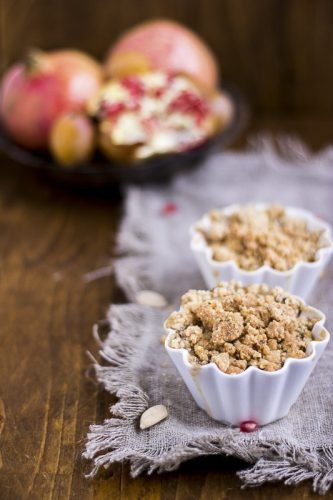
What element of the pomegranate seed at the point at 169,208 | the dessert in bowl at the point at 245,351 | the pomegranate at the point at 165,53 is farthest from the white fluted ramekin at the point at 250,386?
the pomegranate at the point at 165,53

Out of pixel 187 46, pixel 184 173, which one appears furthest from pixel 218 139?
pixel 187 46

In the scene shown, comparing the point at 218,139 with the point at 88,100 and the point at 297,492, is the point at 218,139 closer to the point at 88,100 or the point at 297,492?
the point at 88,100

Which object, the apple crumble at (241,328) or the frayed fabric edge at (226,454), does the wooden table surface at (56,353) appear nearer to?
the frayed fabric edge at (226,454)

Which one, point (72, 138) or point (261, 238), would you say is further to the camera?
point (72, 138)

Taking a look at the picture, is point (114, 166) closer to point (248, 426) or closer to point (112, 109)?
point (112, 109)

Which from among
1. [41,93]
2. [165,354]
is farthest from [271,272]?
[41,93]

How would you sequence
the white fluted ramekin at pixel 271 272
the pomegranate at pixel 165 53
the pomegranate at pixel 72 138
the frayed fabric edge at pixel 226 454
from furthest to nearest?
the pomegranate at pixel 165 53 → the pomegranate at pixel 72 138 → the white fluted ramekin at pixel 271 272 → the frayed fabric edge at pixel 226 454
